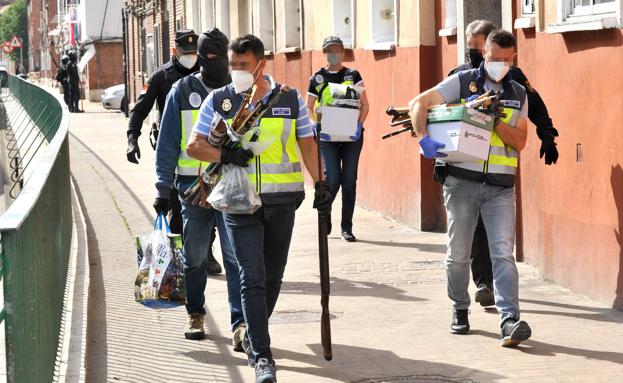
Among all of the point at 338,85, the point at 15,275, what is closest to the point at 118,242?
the point at 338,85

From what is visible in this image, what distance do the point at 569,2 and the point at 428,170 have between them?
396 centimetres

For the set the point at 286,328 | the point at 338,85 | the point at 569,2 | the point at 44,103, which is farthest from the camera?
the point at 44,103

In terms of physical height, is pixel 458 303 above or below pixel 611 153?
below

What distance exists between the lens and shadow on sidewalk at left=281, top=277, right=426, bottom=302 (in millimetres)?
9969

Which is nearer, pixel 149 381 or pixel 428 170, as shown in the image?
pixel 149 381

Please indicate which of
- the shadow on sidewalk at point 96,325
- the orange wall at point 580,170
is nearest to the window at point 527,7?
the orange wall at point 580,170

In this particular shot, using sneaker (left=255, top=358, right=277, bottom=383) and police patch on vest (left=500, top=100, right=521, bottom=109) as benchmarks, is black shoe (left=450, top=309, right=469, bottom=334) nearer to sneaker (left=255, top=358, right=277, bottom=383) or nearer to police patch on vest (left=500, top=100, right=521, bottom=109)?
police patch on vest (left=500, top=100, right=521, bottom=109)

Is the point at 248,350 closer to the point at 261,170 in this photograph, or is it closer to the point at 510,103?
the point at 261,170

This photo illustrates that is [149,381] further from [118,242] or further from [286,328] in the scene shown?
[118,242]

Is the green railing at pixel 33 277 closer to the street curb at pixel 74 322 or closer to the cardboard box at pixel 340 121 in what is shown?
the street curb at pixel 74 322

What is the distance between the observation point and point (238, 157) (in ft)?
23.5

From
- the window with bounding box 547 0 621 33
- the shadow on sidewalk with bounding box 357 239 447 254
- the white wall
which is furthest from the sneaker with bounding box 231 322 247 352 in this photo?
the white wall

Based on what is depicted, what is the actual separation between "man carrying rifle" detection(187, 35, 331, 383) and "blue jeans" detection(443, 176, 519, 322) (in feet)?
4.02

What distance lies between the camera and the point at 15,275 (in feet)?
17.0
